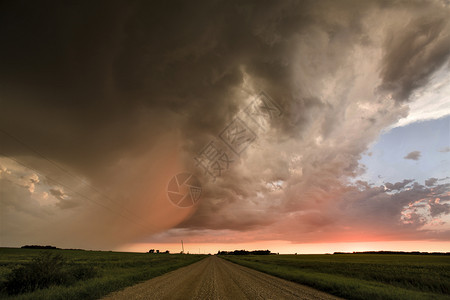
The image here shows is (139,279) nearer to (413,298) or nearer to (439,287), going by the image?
(413,298)

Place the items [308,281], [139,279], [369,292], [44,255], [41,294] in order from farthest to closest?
[139,279]
[308,281]
[44,255]
[369,292]
[41,294]

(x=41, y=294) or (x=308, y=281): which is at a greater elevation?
(x=41, y=294)

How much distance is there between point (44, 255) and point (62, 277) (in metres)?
1.89

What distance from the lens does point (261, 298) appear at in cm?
1145

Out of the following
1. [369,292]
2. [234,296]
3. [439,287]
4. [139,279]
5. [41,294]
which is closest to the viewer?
[41,294]

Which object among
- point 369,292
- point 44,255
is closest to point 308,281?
point 369,292

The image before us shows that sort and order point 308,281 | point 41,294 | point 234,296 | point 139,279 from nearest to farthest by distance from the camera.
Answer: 1. point 41,294
2. point 234,296
3. point 308,281
4. point 139,279

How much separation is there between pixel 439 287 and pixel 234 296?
17.0 m

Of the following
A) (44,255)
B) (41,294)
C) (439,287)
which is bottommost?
(439,287)

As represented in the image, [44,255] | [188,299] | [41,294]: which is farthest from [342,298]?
[44,255]

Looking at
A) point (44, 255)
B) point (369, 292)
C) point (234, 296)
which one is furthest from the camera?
point (44, 255)

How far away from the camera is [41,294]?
11.2 m

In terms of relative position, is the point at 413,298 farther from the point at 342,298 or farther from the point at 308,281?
the point at 308,281

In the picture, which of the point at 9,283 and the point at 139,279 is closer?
the point at 9,283
